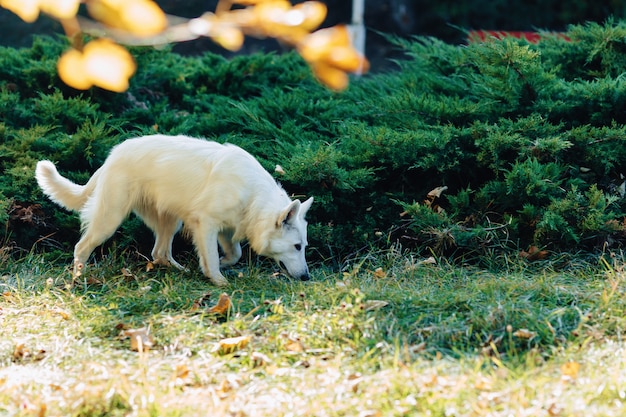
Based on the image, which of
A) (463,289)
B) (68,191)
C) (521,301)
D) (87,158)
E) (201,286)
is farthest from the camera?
(87,158)

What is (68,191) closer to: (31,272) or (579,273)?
(31,272)

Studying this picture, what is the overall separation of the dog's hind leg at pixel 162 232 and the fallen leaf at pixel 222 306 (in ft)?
4.62

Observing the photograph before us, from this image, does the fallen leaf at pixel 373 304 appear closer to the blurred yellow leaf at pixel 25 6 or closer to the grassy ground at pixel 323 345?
the grassy ground at pixel 323 345

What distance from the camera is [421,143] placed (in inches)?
271

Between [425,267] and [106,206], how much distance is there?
8.67 ft

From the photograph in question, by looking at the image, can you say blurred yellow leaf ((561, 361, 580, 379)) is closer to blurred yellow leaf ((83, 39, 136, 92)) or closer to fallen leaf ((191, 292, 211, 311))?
fallen leaf ((191, 292, 211, 311))

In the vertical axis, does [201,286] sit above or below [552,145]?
below

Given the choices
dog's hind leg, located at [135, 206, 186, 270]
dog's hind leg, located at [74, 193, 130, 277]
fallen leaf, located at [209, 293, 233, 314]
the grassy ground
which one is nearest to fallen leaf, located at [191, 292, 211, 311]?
the grassy ground

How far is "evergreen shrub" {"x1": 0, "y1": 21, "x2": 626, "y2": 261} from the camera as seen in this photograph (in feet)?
21.5

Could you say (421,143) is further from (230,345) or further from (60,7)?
(60,7)

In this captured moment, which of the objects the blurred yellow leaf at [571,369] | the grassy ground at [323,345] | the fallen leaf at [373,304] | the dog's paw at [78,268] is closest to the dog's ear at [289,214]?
the grassy ground at [323,345]

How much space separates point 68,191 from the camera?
6422 millimetres

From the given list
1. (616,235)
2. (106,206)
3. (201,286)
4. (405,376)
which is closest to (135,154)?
(106,206)

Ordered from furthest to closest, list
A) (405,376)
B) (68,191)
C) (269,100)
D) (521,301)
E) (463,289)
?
(269,100), (68,191), (463,289), (521,301), (405,376)
